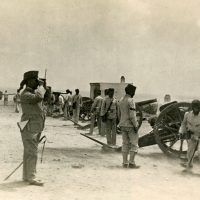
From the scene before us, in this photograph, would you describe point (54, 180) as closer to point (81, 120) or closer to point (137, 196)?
point (137, 196)

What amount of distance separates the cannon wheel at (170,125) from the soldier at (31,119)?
149 inches

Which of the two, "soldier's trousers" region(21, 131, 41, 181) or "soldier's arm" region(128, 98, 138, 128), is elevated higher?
"soldier's arm" region(128, 98, 138, 128)

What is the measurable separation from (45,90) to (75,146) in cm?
516

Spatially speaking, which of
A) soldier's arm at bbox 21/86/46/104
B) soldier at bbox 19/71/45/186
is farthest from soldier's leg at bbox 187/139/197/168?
soldier's arm at bbox 21/86/46/104

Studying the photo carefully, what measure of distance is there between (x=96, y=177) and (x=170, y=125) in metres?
3.20

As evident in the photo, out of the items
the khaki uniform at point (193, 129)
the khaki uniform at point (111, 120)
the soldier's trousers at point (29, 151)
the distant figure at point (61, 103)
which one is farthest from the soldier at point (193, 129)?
the distant figure at point (61, 103)

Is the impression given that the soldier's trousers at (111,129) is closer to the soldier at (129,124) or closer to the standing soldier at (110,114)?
the standing soldier at (110,114)

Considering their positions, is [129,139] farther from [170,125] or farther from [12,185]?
[12,185]

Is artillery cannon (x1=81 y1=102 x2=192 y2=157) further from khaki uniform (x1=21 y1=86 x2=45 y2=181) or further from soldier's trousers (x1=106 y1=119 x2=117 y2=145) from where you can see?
khaki uniform (x1=21 y1=86 x2=45 y2=181)

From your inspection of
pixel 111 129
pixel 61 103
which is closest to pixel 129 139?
pixel 111 129

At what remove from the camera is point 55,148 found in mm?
11602

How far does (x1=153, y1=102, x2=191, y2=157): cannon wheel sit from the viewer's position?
10078 mm

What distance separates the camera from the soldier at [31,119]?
7.02m

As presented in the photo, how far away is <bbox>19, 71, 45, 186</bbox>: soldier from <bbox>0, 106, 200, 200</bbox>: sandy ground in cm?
31
